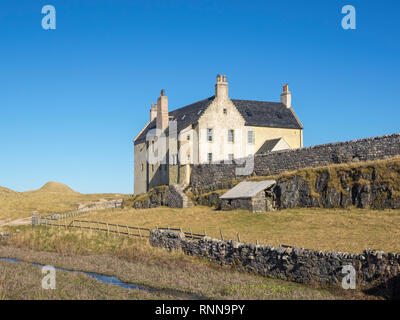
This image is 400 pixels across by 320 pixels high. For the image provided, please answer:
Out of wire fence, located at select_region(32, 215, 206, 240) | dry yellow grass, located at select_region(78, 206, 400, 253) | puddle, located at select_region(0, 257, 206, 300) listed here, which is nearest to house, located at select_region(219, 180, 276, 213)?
dry yellow grass, located at select_region(78, 206, 400, 253)

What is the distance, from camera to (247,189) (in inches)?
1500

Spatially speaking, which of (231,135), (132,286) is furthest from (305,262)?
(231,135)

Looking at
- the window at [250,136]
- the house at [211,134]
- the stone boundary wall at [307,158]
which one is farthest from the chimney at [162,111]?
the stone boundary wall at [307,158]

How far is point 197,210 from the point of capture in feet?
138

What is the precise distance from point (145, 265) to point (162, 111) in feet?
118

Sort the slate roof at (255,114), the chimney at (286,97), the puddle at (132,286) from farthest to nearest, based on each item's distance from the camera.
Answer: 1. the chimney at (286,97)
2. the slate roof at (255,114)
3. the puddle at (132,286)

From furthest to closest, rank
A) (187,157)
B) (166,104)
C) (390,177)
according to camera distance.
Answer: (166,104), (187,157), (390,177)

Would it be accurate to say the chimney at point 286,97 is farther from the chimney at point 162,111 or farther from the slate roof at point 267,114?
the chimney at point 162,111

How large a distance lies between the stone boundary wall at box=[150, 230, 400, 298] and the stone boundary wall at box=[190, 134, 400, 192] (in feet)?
48.0

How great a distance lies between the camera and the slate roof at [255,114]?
185ft

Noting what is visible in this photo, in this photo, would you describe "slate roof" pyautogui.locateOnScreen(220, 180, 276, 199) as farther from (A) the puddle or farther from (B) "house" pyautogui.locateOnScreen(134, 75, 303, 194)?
(A) the puddle
